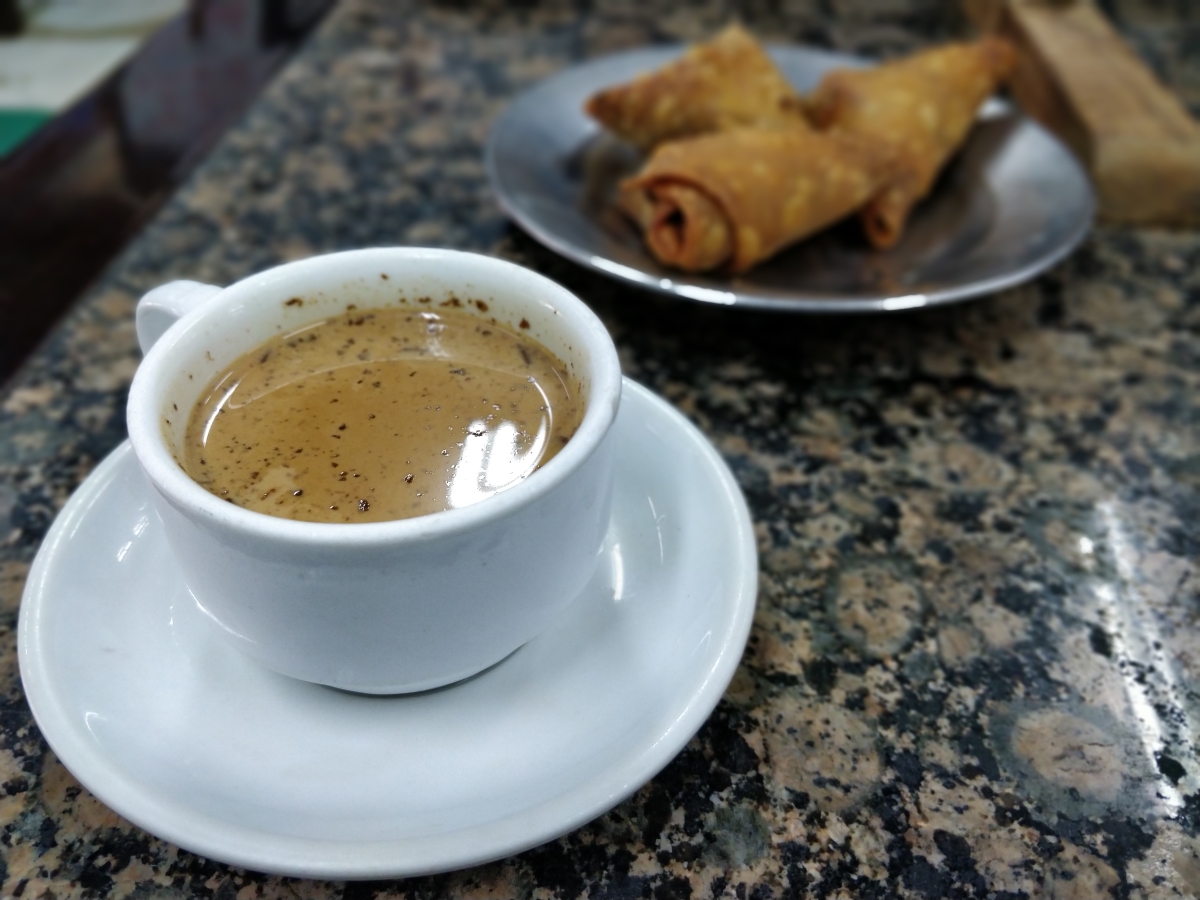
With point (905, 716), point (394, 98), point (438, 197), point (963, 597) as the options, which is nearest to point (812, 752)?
point (905, 716)

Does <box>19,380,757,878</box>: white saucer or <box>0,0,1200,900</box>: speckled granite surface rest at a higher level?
<box>19,380,757,878</box>: white saucer

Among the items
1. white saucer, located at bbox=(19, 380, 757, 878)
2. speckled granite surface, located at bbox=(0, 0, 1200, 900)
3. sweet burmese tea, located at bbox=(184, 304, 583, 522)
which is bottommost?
speckled granite surface, located at bbox=(0, 0, 1200, 900)

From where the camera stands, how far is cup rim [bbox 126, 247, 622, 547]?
1.42ft

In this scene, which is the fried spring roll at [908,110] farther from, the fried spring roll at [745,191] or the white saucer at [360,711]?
the white saucer at [360,711]

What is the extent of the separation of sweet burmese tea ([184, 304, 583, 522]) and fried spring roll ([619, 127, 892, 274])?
1.32 feet

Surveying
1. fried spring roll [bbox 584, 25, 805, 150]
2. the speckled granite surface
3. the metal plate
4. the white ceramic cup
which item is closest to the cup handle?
the white ceramic cup

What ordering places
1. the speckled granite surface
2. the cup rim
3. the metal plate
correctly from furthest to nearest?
the metal plate → the speckled granite surface → the cup rim

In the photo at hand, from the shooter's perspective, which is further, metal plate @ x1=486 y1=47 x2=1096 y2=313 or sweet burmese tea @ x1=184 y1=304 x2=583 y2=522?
metal plate @ x1=486 y1=47 x2=1096 y2=313

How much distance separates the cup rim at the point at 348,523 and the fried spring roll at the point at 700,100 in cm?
62

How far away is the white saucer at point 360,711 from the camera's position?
1.50 ft

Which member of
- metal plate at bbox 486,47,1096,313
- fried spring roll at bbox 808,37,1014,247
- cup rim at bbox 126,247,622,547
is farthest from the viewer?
fried spring roll at bbox 808,37,1014,247

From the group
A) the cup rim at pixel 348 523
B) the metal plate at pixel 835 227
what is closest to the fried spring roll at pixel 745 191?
the metal plate at pixel 835 227

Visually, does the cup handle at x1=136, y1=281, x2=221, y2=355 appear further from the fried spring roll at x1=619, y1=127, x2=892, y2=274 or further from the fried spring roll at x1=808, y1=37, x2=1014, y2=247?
the fried spring roll at x1=808, y1=37, x2=1014, y2=247

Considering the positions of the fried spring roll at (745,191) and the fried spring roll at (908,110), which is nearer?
the fried spring roll at (745,191)
